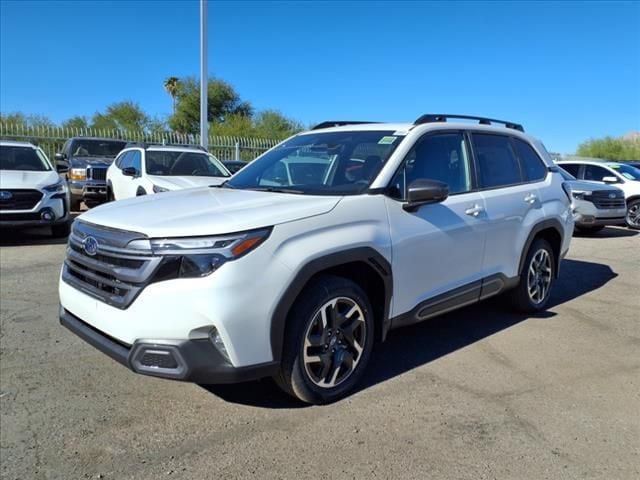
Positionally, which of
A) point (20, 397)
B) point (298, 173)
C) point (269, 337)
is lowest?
point (20, 397)

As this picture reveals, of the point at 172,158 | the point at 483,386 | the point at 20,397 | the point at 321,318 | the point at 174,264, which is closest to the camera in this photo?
the point at 174,264

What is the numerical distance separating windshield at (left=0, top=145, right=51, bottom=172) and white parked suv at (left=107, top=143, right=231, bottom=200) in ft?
4.46

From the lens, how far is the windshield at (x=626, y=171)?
12869 mm

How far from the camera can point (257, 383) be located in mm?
3504

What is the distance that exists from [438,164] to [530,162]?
164 centimetres

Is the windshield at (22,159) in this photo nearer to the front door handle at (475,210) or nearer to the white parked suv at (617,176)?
the front door handle at (475,210)

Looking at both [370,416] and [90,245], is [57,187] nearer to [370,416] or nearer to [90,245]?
[90,245]

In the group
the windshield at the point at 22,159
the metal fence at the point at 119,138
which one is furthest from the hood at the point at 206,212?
the metal fence at the point at 119,138

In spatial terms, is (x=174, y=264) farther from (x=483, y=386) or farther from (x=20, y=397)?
(x=483, y=386)

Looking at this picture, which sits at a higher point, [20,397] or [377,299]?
[377,299]

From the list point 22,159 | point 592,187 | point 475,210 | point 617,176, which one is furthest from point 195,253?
point 617,176

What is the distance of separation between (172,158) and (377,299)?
6.96m

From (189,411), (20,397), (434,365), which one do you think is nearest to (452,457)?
(434,365)

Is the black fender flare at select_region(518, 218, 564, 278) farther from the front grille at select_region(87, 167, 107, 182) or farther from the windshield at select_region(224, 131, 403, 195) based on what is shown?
the front grille at select_region(87, 167, 107, 182)
